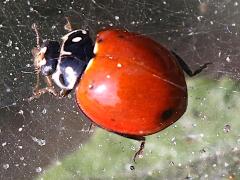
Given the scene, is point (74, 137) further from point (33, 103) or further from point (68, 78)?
point (68, 78)

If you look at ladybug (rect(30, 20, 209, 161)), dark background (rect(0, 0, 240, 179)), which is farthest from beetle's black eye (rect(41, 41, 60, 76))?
dark background (rect(0, 0, 240, 179))

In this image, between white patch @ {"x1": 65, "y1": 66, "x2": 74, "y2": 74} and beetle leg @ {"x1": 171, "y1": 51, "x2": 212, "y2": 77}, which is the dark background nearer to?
beetle leg @ {"x1": 171, "y1": 51, "x2": 212, "y2": 77}

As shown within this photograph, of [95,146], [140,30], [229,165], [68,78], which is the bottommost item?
[229,165]

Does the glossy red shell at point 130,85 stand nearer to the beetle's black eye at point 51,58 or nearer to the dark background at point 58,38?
the beetle's black eye at point 51,58

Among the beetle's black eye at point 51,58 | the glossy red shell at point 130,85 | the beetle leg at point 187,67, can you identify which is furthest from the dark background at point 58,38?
the glossy red shell at point 130,85

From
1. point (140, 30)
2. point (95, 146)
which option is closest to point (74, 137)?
point (95, 146)

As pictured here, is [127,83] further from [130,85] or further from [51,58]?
[51,58]

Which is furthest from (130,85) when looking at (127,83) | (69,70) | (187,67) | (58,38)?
(58,38)
